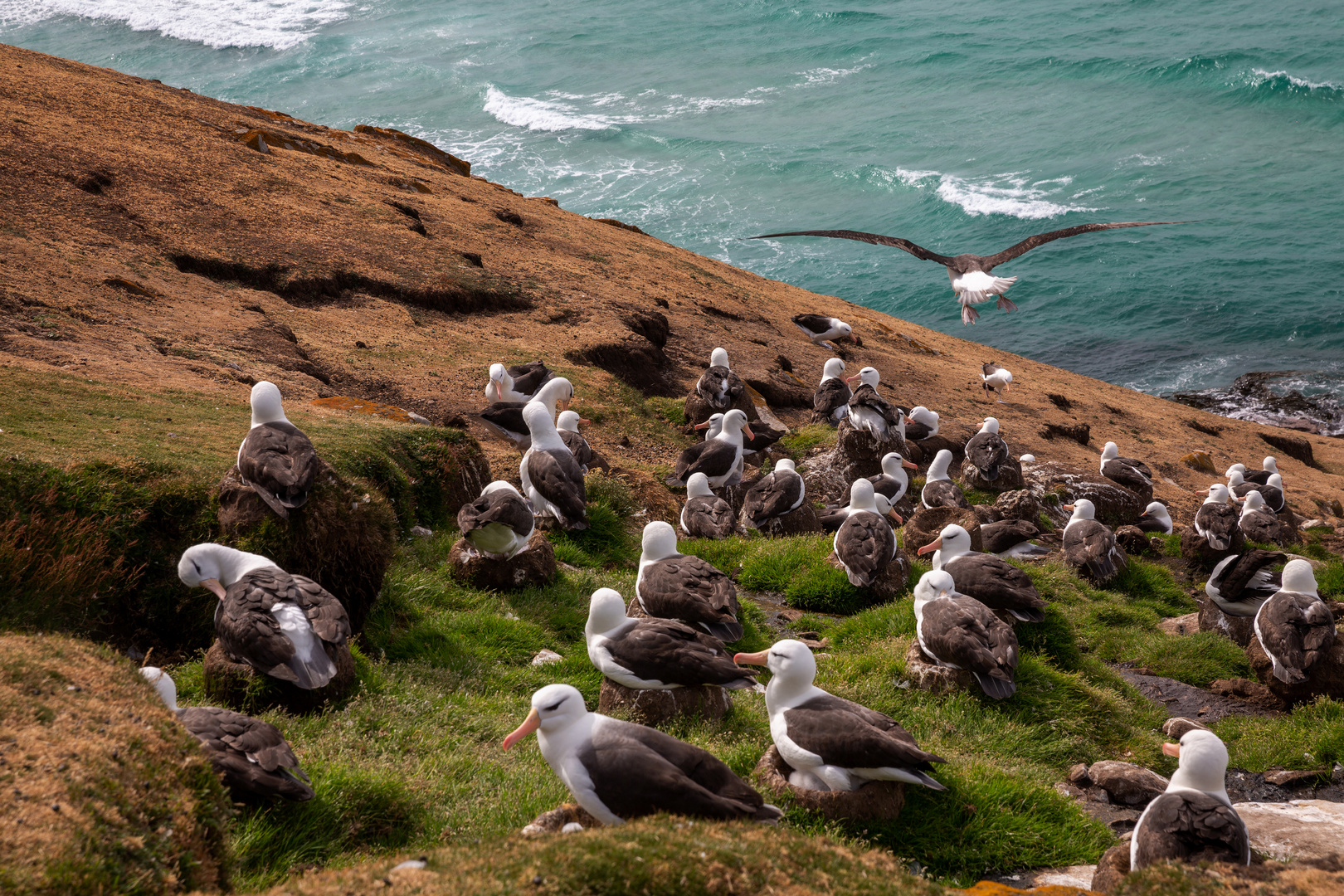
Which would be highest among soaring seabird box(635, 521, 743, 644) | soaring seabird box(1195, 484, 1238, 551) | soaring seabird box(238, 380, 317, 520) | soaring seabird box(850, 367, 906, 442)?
soaring seabird box(238, 380, 317, 520)

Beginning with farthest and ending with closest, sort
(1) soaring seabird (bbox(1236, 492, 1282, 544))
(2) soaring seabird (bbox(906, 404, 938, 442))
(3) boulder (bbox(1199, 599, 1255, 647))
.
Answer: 1. (2) soaring seabird (bbox(906, 404, 938, 442))
2. (1) soaring seabird (bbox(1236, 492, 1282, 544))
3. (3) boulder (bbox(1199, 599, 1255, 647))

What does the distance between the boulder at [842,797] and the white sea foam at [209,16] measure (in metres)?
97.2

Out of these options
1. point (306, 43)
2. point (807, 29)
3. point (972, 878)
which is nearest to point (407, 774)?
point (972, 878)

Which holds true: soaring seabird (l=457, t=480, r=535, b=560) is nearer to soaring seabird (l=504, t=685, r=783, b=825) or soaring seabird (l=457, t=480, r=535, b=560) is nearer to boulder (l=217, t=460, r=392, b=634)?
boulder (l=217, t=460, r=392, b=634)

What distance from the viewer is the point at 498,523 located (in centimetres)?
903

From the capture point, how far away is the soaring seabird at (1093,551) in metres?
12.2

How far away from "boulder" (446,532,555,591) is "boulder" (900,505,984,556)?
16.6 feet

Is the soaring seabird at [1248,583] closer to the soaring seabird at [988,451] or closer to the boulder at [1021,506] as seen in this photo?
the boulder at [1021,506]

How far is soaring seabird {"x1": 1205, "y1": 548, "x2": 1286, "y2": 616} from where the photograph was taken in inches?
391

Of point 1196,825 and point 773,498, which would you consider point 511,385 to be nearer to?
point 773,498

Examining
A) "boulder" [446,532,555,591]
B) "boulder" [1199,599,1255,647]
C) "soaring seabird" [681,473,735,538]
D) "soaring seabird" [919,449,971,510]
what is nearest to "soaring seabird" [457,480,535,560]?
"boulder" [446,532,555,591]

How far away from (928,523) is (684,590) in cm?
535

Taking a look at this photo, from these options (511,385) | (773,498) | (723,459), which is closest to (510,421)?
(511,385)

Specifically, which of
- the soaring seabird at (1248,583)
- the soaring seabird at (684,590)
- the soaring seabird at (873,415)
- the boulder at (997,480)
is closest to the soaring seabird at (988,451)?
the boulder at (997,480)
